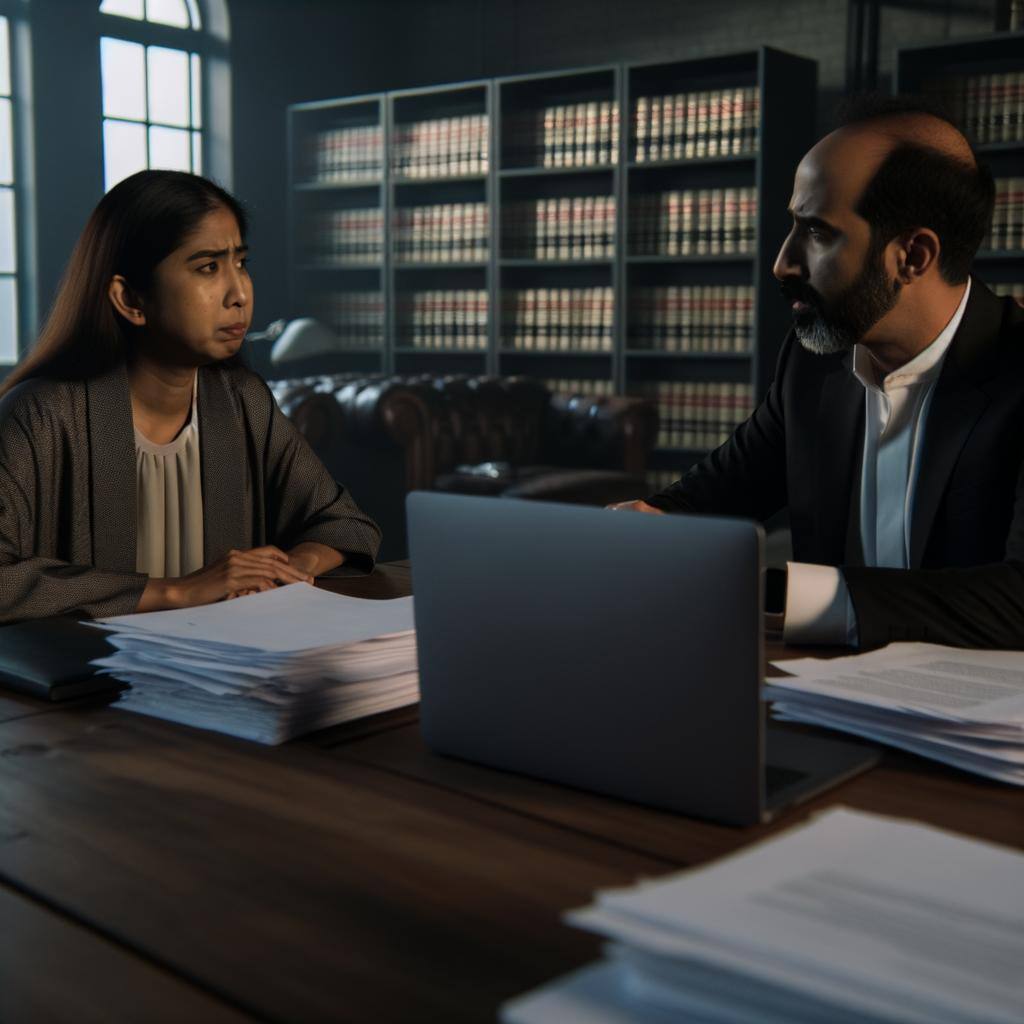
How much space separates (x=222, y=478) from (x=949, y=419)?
1.13m

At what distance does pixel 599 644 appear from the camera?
0.84 m

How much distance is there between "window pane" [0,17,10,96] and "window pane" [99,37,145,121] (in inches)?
20.1

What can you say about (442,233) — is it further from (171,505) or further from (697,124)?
(171,505)

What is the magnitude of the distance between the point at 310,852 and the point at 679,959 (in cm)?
37

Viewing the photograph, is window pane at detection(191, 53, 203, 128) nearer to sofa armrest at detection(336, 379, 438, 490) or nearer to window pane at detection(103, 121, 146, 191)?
window pane at detection(103, 121, 146, 191)

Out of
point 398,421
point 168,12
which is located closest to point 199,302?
point 398,421

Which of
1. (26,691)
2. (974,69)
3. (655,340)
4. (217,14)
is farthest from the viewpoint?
(217,14)

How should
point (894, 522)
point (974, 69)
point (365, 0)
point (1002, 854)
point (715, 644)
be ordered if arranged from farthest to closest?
1. point (365, 0)
2. point (974, 69)
3. point (894, 522)
4. point (715, 644)
5. point (1002, 854)

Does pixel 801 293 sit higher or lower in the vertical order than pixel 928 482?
higher

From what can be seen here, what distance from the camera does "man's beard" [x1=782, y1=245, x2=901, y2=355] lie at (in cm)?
194

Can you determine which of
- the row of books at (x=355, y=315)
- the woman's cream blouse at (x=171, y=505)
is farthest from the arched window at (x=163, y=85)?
the woman's cream blouse at (x=171, y=505)

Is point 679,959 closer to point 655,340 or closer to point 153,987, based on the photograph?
point 153,987

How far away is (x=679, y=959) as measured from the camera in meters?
0.52

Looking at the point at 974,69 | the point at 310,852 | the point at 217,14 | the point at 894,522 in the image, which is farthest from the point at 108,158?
the point at 310,852
